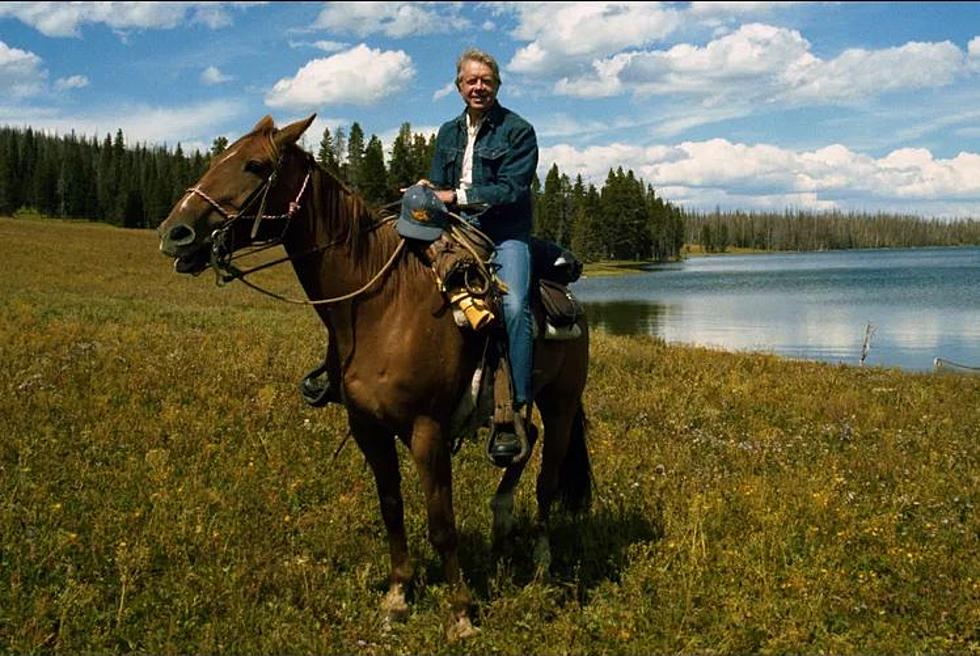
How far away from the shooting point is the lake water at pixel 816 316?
29316 millimetres

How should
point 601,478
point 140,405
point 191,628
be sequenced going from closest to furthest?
1. point 191,628
2. point 601,478
3. point 140,405

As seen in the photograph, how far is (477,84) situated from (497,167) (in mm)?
589

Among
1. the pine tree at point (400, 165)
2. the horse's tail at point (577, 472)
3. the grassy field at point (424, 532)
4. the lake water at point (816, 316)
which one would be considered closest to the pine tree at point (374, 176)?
the pine tree at point (400, 165)

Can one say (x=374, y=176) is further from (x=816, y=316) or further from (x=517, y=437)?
(x=517, y=437)

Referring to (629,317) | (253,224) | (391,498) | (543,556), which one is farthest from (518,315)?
(629,317)

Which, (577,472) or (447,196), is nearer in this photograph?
(447,196)

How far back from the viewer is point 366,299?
5055 mm

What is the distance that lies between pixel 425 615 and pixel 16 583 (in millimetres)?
2732

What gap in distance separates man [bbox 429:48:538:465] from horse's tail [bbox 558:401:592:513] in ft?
5.86

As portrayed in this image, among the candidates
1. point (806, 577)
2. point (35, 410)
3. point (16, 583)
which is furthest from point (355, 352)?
Answer: point (35, 410)

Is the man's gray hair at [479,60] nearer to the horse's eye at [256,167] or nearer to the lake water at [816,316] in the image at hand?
the horse's eye at [256,167]

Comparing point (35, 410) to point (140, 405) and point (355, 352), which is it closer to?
point (140, 405)

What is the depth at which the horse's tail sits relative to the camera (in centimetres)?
712

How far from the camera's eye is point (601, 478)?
8.36 meters
